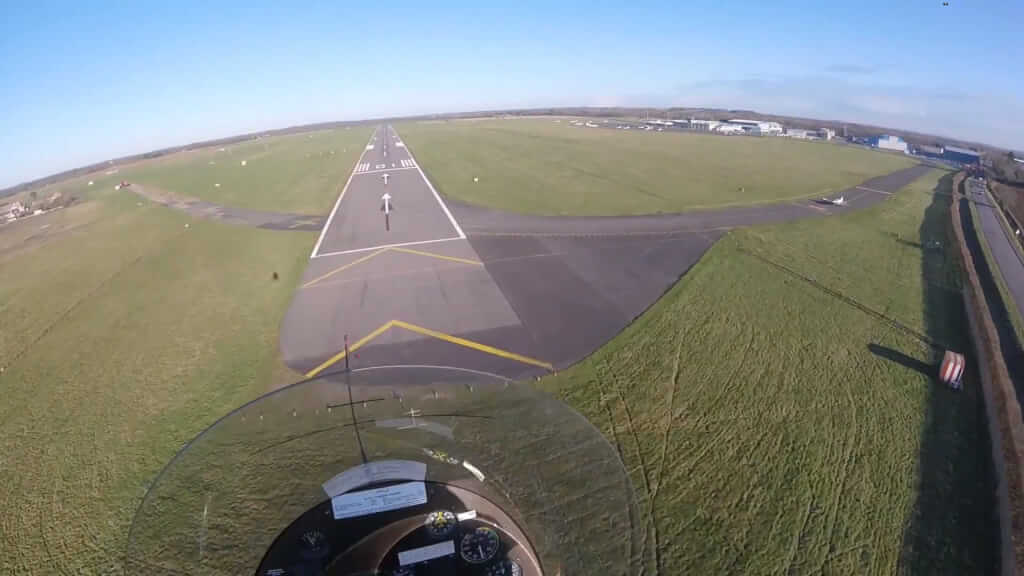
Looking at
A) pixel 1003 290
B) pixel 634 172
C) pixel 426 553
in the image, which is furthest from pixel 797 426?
pixel 634 172

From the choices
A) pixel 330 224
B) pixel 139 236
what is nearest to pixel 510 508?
pixel 330 224

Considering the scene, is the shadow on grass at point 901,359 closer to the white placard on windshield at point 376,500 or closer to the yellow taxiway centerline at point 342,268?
the white placard on windshield at point 376,500

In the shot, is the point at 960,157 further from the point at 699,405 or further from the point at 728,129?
the point at 699,405

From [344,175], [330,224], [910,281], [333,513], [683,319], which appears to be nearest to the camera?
[333,513]

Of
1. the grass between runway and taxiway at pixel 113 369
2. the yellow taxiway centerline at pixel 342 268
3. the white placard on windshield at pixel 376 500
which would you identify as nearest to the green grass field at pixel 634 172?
the yellow taxiway centerline at pixel 342 268

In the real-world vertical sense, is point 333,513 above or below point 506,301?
below

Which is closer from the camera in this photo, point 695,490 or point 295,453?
point 295,453

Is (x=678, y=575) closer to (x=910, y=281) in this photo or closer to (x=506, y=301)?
(x=506, y=301)
